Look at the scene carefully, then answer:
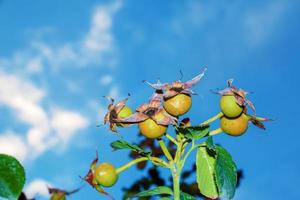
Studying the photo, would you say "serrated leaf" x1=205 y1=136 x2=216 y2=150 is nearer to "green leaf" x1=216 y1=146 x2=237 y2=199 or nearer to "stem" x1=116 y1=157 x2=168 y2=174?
"green leaf" x1=216 y1=146 x2=237 y2=199

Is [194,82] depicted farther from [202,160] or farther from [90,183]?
[90,183]

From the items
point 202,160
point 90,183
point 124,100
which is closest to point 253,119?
point 202,160

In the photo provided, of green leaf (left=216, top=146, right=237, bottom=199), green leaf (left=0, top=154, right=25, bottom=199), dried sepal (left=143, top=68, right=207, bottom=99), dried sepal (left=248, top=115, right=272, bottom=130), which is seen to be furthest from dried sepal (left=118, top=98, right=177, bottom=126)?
green leaf (left=0, top=154, right=25, bottom=199)

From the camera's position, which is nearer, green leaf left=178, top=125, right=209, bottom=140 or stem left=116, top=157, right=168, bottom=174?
green leaf left=178, top=125, right=209, bottom=140

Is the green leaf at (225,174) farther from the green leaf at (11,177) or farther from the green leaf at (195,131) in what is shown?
the green leaf at (11,177)

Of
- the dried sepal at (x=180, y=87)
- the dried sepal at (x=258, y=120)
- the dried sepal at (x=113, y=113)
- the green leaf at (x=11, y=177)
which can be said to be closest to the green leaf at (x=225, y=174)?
the dried sepal at (x=258, y=120)
